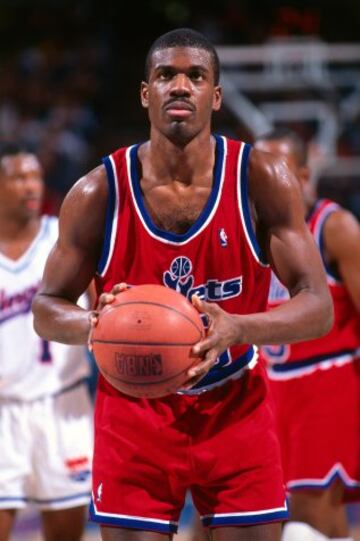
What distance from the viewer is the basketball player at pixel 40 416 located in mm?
5043

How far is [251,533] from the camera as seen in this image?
3434mm

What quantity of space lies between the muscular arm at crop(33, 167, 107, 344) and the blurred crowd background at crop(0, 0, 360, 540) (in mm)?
6979

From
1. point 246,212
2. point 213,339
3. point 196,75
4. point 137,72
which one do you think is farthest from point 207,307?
point 137,72

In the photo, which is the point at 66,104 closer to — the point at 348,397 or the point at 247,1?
the point at 247,1

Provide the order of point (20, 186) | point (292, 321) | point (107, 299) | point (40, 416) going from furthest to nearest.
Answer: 1. point (20, 186)
2. point (40, 416)
3. point (292, 321)
4. point (107, 299)

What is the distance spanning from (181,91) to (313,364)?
6.85ft

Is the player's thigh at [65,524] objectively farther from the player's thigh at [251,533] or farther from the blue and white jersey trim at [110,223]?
the blue and white jersey trim at [110,223]

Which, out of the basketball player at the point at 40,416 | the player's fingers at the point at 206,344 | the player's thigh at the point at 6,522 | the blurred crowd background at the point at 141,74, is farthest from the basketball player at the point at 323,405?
the blurred crowd background at the point at 141,74

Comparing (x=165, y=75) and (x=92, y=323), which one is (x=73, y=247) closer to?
(x=92, y=323)

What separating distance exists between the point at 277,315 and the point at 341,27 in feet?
33.2

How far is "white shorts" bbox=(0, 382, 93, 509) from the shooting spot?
5039 mm

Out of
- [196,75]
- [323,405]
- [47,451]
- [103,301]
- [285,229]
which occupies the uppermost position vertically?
[196,75]

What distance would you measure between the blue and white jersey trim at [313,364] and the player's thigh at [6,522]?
4.36 ft

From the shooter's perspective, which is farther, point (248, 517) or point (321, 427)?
point (321, 427)
